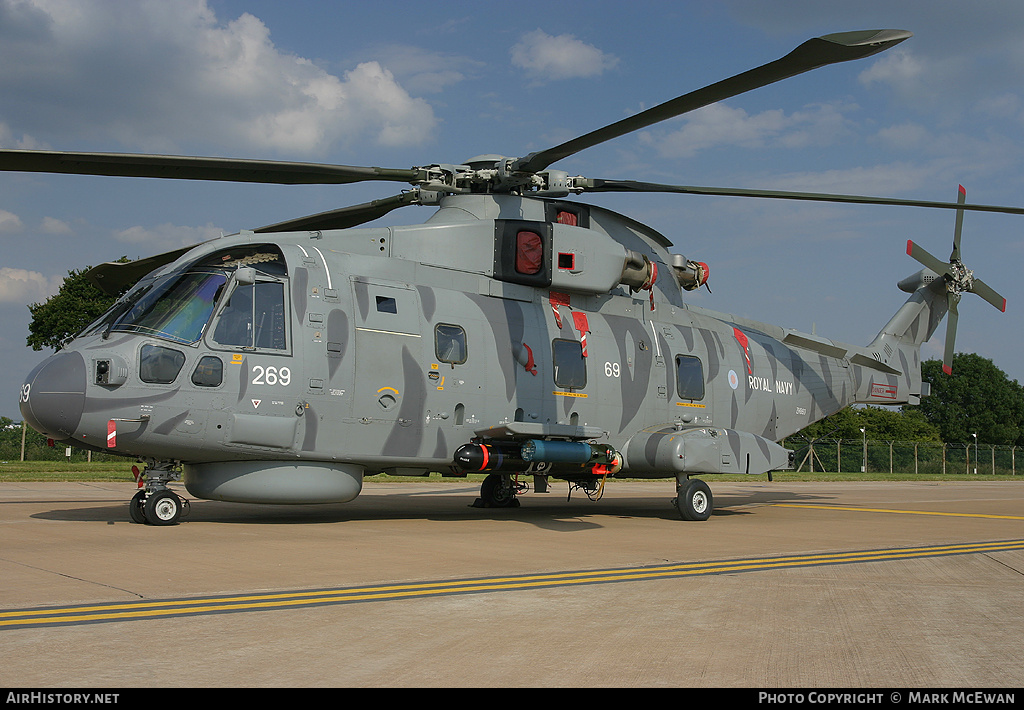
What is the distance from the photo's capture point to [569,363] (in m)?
14.4

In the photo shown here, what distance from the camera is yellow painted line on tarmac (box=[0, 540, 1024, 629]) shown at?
18.5ft

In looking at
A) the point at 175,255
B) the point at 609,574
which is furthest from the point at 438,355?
the point at 609,574

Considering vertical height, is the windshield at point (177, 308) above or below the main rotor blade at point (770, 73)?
below

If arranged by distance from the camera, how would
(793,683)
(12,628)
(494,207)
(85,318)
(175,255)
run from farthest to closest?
(85,318), (494,207), (175,255), (12,628), (793,683)

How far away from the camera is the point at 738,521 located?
14.9 m

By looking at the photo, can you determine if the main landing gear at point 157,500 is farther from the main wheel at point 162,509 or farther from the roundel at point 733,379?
the roundel at point 733,379

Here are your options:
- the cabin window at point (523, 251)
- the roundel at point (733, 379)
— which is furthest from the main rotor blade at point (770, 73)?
the roundel at point (733, 379)

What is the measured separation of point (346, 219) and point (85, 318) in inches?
1179

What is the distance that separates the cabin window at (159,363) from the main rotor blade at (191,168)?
7.64ft

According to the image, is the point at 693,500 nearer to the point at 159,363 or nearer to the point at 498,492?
the point at 498,492

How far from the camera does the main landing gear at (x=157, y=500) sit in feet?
36.3

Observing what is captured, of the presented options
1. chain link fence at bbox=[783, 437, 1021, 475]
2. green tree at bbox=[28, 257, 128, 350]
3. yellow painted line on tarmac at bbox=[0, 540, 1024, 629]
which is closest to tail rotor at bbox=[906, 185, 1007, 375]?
yellow painted line on tarmac at bbox=[0, 540, 1024, 629]

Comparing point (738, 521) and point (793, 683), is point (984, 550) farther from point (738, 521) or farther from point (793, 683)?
point (793, 683)

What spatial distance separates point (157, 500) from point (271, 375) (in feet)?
7.11
